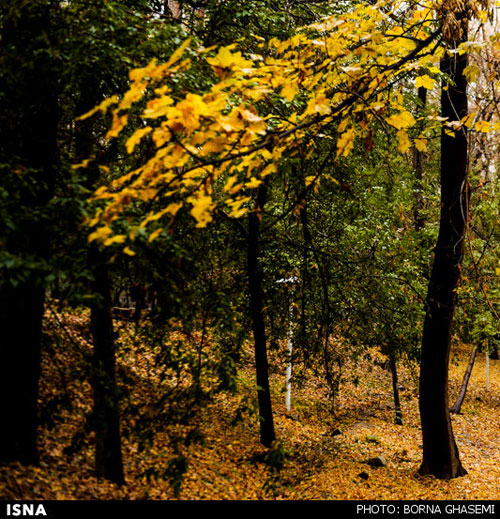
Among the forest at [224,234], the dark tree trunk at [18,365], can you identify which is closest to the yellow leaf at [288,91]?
the forest at [224,234]

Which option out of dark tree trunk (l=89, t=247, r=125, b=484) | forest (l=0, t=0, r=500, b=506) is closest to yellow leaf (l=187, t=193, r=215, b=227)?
forest (l=0, t=0, r=500, b=506)

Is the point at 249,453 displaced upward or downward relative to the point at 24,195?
downward

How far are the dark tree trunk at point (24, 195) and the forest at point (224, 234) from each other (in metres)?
0.02

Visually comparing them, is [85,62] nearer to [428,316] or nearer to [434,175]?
[428,316]

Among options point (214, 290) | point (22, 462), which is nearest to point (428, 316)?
point (214, 290)

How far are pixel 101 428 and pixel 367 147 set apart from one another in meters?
2.91

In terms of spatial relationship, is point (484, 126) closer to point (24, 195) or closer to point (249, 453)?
point (24, 195)

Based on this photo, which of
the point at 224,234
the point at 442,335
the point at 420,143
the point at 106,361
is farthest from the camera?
the point at 224,234

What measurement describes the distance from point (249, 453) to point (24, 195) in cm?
611

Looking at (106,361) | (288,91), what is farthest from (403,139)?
(106,361)

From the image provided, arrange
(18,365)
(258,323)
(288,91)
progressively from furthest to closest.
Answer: (258,323) < (18,365) < (288,91)

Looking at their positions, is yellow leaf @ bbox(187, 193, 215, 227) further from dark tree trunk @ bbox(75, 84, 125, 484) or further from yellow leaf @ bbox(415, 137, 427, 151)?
dark tree trunk @ bbox(75, 84, 125, 484)

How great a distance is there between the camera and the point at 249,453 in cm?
754
